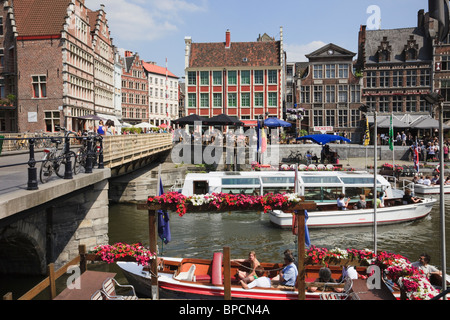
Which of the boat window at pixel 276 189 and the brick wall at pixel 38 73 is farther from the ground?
the brick wall at pixel 38 73

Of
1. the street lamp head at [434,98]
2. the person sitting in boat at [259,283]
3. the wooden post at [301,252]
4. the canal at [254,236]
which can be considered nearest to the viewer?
the street lamp head at [434,98]

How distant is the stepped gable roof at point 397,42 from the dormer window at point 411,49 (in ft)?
1.79

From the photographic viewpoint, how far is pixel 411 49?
48625 mm

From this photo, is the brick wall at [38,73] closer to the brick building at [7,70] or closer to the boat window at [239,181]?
the brick building at [7,70]

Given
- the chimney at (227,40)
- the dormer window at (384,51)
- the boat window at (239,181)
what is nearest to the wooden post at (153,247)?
the boat window at (239,181)

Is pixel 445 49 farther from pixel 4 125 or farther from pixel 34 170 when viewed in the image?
pixel 34 170

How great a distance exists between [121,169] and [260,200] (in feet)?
45.0

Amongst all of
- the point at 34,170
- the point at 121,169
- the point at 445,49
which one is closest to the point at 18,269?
the point at 34,170

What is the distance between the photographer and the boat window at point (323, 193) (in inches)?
837

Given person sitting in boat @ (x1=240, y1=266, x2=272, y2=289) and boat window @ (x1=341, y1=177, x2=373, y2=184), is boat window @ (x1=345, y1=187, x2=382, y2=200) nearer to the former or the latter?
boat window @ (x1=341, y1=177, x2=373, y2=184)

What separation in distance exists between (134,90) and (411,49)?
4379 cm

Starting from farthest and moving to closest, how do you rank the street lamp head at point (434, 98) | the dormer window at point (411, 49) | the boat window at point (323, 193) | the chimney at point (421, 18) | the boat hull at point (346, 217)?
the chimney at point (421, 18) < the dormer window at point (411, 49) < the boat window at point (323, 193) < the boat hull at point (346, 217) < the street lamp head at point (434, 98)

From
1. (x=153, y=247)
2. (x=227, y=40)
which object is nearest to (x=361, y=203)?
(x=153, y=247)

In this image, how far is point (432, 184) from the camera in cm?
2728
